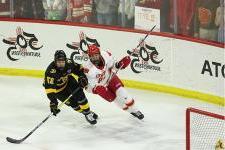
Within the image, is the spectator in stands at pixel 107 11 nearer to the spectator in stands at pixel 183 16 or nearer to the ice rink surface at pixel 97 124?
the spectator in stands at pixel 183 16

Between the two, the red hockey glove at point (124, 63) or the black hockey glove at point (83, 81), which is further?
the red hockey glove at point (124, 63)

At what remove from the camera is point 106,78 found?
24.2 ft

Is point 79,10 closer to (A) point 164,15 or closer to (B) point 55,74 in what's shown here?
(A) point 164,15

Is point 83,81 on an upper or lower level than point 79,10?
lower

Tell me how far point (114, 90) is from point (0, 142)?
53.2 inches

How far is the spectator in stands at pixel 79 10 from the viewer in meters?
8.88

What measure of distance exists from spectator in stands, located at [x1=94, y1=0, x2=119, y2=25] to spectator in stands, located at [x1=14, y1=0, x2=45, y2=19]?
32.3 inches

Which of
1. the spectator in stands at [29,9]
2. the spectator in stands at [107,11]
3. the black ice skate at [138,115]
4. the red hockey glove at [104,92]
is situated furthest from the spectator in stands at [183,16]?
the spectator in stands at [29,9]

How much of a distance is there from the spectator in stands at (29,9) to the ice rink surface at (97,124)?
1.01 metres

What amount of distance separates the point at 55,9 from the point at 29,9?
385 mm

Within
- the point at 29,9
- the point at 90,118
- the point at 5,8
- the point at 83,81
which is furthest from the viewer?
the point at 5,8

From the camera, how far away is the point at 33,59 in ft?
30.2

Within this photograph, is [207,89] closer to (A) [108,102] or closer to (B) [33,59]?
(A) [108,102]

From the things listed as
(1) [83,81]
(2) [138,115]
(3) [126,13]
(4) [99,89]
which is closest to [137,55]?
(3) [126,13]
